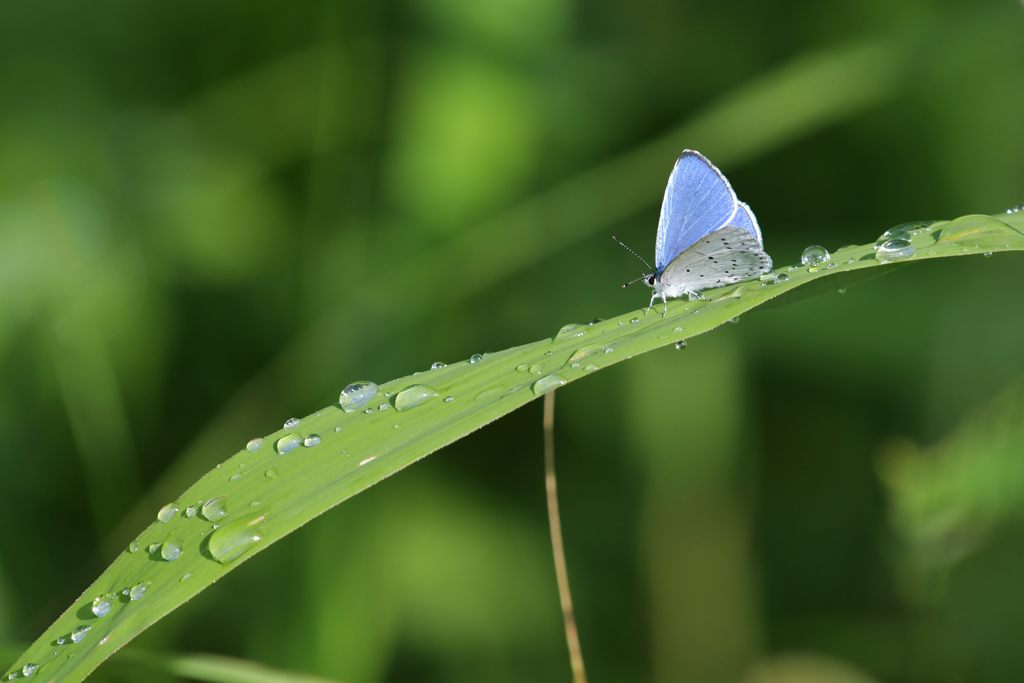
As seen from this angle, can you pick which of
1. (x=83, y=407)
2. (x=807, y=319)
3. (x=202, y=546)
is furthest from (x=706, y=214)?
(x=83, y=407)

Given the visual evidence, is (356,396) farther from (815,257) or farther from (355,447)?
(815,257)

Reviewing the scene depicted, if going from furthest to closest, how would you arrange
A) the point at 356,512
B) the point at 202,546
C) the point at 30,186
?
the point at 30,186 → the point at 356,512 → the point at 202,546

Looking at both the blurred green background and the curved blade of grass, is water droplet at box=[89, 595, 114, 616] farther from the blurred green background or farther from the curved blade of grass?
the blurred green background

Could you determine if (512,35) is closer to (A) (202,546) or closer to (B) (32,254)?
(B) (32,254)

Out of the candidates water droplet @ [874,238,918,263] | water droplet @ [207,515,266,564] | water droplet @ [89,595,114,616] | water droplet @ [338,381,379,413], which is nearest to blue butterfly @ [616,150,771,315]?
water droplet @ [874,238,918,263]

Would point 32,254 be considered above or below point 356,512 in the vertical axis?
above

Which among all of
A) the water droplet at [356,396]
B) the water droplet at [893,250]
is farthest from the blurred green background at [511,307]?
the water droplet at [893,250]
